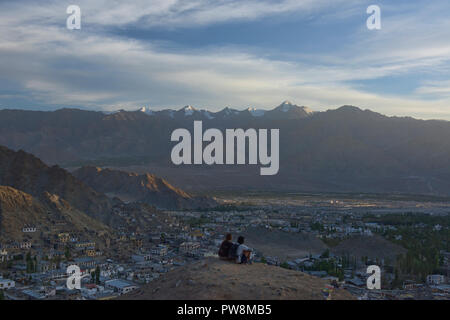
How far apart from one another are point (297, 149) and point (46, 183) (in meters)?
125

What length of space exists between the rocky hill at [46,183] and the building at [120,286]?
20.4 metres

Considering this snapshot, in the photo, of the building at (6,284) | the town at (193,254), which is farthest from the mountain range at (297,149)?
the building at (6,284)

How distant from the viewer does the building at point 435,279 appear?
25.9 metres

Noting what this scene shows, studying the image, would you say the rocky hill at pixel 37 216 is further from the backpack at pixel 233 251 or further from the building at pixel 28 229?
the backpack at pixel 233 251

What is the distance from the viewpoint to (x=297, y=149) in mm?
163750

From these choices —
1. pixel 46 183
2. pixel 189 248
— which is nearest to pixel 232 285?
pixel 189 248

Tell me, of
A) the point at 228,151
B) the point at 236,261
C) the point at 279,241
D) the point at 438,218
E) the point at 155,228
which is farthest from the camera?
the point at 228,151

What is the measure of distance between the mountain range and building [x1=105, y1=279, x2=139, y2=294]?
84659 millimetres

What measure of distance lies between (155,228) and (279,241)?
38.1 ft
